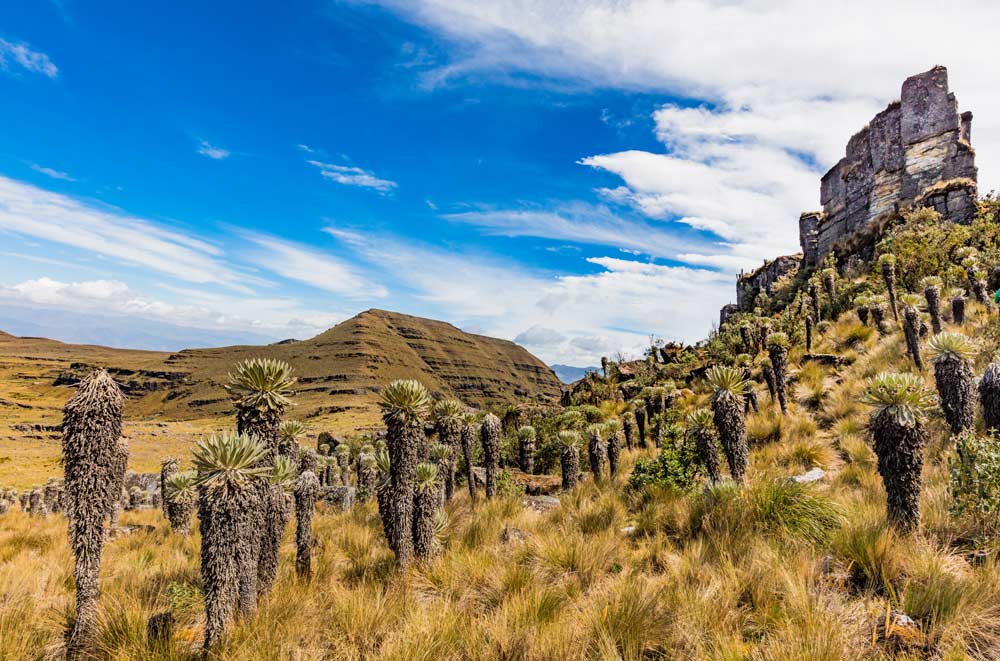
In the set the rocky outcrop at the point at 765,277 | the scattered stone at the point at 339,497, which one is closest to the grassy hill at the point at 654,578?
the scattered stone at the point at 339,497

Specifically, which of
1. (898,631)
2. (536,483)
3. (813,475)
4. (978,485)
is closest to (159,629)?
(898,631)

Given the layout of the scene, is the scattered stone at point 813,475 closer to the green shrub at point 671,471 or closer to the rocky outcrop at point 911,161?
the green shrub at point 671,471

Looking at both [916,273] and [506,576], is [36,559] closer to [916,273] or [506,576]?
[506,576]

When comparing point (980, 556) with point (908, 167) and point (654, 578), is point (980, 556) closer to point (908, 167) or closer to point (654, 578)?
point (654, 578)

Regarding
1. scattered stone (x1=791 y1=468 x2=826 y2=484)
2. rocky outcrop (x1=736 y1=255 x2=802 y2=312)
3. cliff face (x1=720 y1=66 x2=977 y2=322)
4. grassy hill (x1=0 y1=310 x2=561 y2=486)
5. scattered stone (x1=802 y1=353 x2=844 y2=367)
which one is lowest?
grassy hill (x1=0 y1=310 x2=561 y2=486)

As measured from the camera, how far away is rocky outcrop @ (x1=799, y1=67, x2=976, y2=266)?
43750 millimetres

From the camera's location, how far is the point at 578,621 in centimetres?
577

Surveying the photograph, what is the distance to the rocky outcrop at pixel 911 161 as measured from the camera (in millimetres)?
43750

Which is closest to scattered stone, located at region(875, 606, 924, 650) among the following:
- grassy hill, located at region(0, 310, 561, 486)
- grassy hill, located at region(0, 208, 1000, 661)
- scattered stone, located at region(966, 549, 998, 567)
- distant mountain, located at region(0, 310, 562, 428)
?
grassy hill, located at region(0, 208, 1000, 661)

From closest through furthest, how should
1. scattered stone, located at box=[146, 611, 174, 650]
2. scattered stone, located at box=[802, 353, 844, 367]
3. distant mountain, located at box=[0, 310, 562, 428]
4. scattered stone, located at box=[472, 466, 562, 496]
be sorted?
scattered stone, located at box=[146, 611, 174, 650], scattered stone, located at box=[472, 466, 562, 496], scattered stone, located at box=[802, 353, 844, 367], distant mountain, located at box=[0, 310, 562, 428]

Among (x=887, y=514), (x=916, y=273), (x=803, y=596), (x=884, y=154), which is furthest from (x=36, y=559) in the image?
(x=884, y=154)

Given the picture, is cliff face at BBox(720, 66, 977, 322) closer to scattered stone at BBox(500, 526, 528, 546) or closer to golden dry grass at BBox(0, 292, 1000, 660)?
golden dry grass at BBox(0, 292, 1000, 660)

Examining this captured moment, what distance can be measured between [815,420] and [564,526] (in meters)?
12.9

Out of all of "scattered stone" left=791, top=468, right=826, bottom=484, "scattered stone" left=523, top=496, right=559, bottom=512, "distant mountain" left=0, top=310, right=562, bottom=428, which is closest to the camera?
"scattered stone" left=791, top=468, right=826, bottom=484
